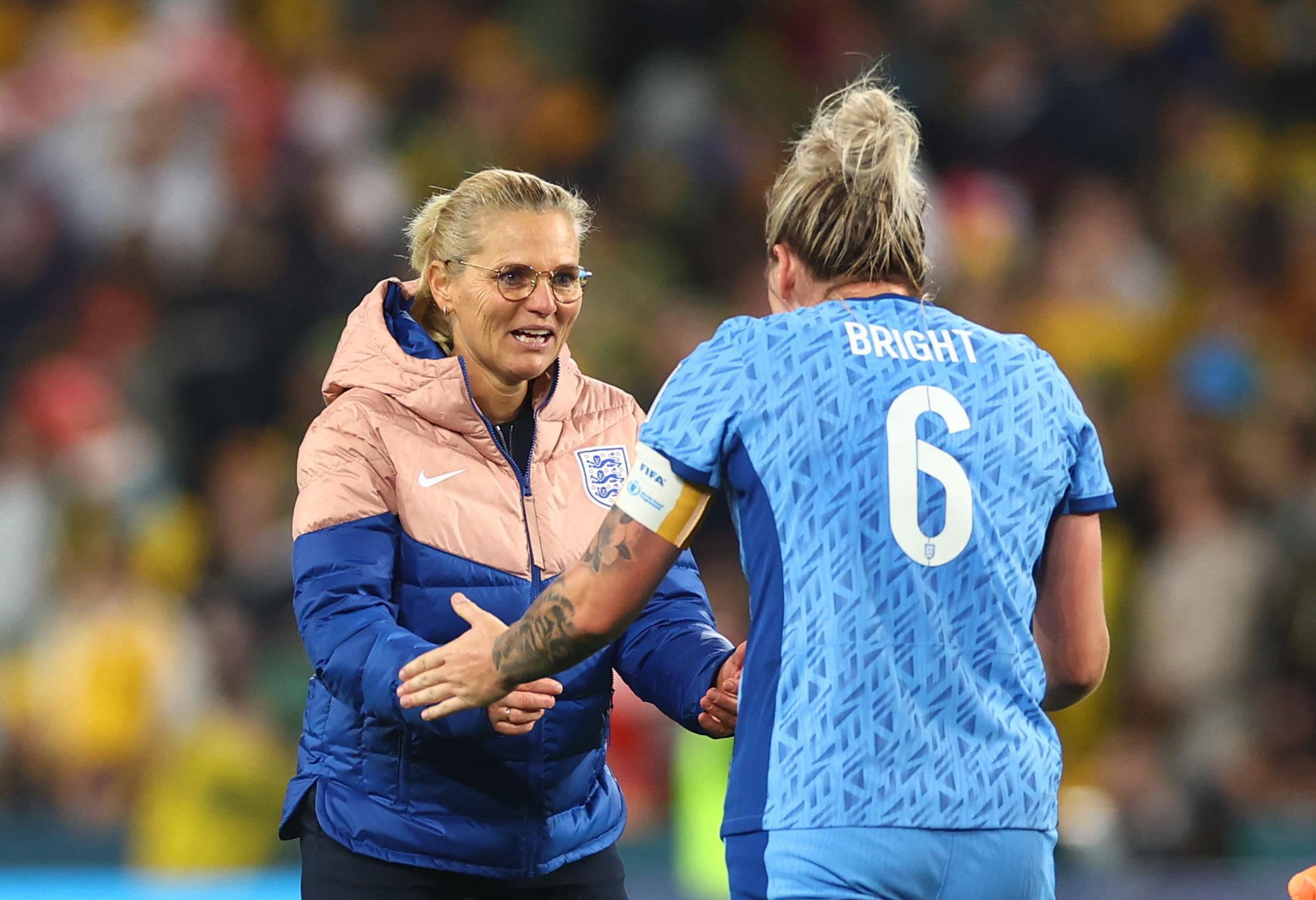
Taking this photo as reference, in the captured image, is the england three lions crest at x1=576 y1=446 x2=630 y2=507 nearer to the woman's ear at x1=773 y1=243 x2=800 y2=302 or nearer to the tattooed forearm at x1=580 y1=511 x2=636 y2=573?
the tattooed forearm at x1=580 y1=511 x2=636 y2=573

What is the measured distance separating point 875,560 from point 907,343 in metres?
0.31

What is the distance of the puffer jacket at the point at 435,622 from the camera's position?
2916mm

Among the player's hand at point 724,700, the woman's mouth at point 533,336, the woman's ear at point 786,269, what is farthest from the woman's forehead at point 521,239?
the player's hand at point 724,700

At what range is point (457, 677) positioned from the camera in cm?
277

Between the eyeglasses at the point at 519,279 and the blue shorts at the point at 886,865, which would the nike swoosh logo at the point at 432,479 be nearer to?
the eyeglasses at the point at 519,279

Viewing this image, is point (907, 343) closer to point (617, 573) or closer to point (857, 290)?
point (857, 290)

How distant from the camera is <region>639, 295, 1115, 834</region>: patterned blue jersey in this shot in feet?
7.84

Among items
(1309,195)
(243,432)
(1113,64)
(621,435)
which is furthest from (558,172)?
(621,435)

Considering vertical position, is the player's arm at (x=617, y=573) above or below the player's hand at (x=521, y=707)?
above

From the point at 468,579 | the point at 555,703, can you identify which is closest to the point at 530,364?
the point at 468,579

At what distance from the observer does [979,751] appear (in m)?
2.42

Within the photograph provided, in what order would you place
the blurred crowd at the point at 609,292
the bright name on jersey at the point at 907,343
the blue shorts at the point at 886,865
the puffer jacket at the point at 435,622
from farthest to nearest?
the blurred crowd at the point at 609,292, the puffer jacket at the point at 435,622, the bright name on jersey at the point at 907,343, the blue shorts at the point at 886,865

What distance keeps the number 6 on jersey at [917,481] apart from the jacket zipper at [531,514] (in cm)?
82

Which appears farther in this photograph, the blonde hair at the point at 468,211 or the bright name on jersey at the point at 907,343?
the blonde hair at the point at 468,211
